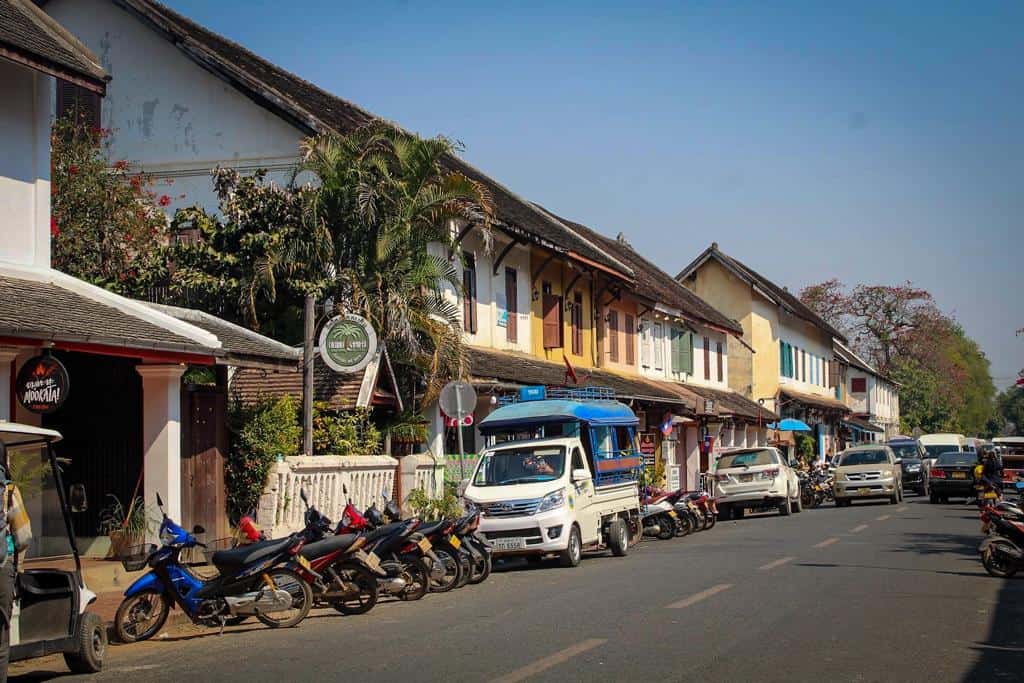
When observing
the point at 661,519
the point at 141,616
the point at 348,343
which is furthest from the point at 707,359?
the point at 141,616

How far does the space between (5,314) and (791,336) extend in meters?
53.2

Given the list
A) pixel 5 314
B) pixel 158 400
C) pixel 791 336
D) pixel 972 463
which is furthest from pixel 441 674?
pixel 791 336

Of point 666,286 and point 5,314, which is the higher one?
point 666,286

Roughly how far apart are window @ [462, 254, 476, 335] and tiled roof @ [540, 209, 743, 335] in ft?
44.8

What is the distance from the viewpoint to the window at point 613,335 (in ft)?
126

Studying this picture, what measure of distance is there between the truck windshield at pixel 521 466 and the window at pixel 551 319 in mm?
13718

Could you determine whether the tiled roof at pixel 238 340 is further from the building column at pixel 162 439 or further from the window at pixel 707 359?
the window at pixel 707 359

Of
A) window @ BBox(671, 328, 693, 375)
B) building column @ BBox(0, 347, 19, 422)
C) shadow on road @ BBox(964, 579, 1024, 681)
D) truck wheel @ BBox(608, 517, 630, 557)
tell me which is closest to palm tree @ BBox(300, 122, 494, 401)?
truck wheel @ BBox(608, 517, 630, 557)

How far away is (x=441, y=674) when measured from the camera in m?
9.45

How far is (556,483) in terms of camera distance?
754 inches

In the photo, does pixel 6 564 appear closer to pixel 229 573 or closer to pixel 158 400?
pixel 229 573

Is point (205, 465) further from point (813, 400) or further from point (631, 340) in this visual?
point (813, 400)

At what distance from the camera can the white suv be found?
32.5m

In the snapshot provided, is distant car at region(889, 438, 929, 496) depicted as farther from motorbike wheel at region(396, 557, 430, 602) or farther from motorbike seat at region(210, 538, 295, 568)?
motorbike seat at region(210, 538, 295, 568)
